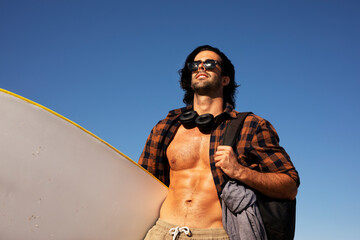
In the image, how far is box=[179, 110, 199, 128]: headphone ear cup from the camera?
10.8 ft

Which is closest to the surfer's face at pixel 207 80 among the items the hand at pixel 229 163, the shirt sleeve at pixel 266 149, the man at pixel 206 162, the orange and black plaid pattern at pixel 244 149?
the man at pixel 206 162

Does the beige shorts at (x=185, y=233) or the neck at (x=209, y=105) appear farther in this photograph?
the neck at (x=209, y=105)

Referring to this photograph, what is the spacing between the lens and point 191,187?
9.39ft

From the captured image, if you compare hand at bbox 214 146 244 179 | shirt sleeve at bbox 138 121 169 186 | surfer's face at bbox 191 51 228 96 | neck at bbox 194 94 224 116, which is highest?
surfer's face at bbox 191 51 228 96

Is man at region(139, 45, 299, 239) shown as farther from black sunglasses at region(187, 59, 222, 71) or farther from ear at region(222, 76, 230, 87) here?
ear at region(222, 76, 230, 87)

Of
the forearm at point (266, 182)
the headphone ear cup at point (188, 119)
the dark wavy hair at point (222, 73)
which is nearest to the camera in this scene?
the forearm at point (266, 182)

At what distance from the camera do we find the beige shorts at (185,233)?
257 centimetres

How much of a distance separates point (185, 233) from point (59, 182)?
1032 mm

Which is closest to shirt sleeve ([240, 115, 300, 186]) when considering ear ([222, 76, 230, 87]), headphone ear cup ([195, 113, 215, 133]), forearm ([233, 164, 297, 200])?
forearm ([233, 164, 297, 200])

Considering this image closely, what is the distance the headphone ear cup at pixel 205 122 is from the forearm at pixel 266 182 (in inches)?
27.3

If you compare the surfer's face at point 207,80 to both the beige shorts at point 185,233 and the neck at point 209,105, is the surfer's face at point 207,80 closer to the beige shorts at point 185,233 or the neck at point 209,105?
the neck at point 209,105

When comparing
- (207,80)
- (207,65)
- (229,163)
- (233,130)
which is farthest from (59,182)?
(207,65)

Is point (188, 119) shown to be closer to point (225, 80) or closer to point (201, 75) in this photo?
point (201, 75)

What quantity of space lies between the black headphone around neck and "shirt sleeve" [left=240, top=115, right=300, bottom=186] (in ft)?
1.22
